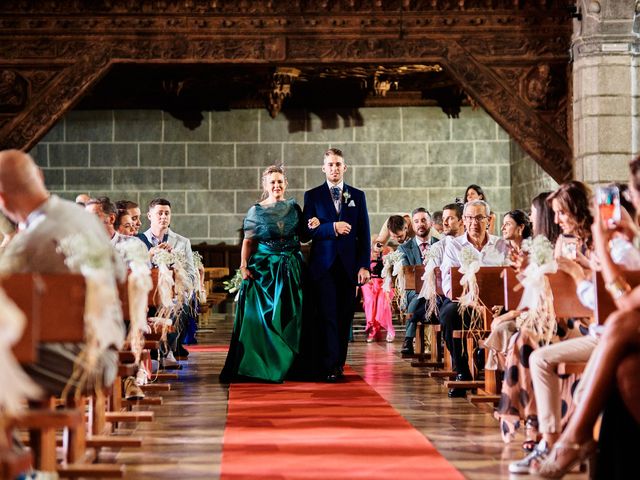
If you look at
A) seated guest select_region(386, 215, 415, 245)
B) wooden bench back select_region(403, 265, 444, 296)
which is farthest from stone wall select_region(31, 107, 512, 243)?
wooden bench back select_region(403, 265, 444, 296)

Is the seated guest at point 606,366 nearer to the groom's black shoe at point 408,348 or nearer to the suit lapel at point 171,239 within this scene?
the suit lapel at point 171,239

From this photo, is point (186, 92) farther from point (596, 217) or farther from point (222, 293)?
point (596, 217)

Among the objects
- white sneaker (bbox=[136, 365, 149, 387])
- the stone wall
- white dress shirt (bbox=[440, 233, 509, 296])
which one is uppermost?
the stone wall

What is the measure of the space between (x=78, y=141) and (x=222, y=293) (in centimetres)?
341

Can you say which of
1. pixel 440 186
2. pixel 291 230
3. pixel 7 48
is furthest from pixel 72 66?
pixel 440 186

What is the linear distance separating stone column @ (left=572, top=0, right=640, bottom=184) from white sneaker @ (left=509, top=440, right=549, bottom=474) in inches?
261

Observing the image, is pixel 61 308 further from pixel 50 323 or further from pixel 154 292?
pixel 154 292

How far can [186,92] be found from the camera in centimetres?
1647

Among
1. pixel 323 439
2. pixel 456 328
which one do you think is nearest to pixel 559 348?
pixel 323 439

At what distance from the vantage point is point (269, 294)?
28.3ft

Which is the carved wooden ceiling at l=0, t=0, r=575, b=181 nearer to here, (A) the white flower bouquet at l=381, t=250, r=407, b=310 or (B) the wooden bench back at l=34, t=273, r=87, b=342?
(A) the white flower bouquet at l=381, t=250, r=407, b=310

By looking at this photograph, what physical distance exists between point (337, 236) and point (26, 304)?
211 inches

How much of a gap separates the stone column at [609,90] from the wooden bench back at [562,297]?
20.2 ft

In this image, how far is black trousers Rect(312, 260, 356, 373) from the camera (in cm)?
860
